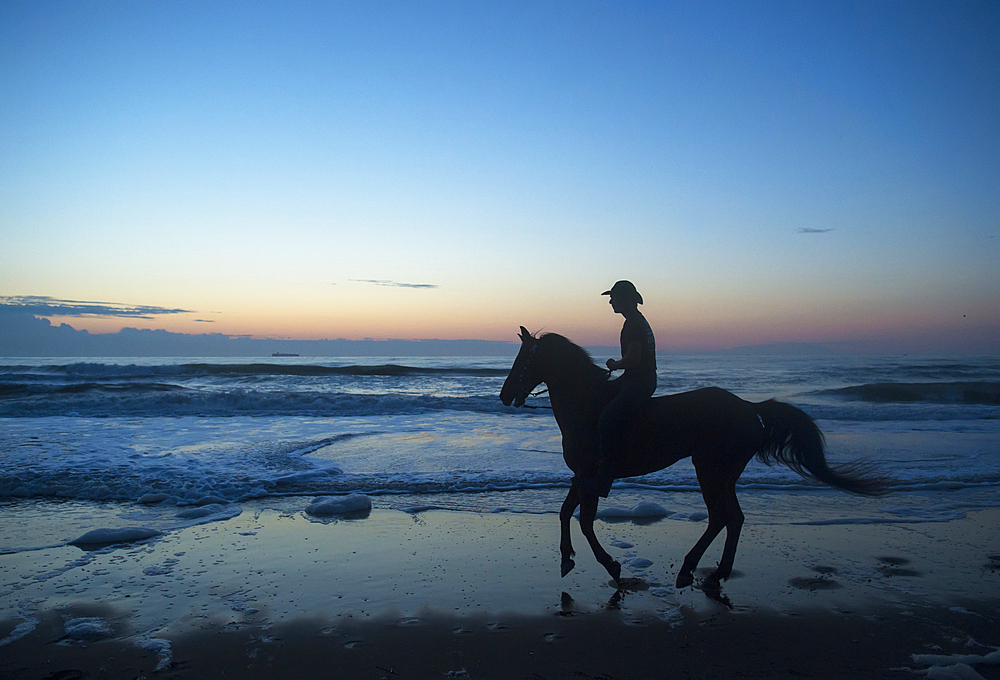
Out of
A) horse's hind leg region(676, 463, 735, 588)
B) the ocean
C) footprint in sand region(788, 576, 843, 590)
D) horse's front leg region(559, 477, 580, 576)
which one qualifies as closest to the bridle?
horse's front leg region(559, 477, 580, 576)

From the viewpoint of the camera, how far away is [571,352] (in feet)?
14.9

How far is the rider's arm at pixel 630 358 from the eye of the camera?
409 centimetres

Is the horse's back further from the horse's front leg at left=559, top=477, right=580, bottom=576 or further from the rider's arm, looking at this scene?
the horse's front leg at left=559, top=477, right=580, bottom=576

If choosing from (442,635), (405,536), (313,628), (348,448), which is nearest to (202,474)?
(348,448)

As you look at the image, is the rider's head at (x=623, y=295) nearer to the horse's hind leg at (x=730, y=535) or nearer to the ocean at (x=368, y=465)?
the horse's hind leg at (x=730, y=535)

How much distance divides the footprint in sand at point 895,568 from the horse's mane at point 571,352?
2943mm

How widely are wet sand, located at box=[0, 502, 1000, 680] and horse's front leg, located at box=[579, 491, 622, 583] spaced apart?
0.14 meters

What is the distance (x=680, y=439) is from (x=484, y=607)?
1970 mm

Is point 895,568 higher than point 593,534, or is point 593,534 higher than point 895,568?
point 593,534

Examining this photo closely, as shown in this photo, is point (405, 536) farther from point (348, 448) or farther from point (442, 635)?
point (348, 448)

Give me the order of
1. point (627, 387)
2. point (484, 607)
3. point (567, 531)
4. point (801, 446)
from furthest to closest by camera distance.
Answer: point (801, 446) → point (567, 531) → point (627, 387) → point (484, 607)

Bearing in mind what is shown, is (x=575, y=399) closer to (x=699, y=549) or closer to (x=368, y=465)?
(x=699, y=549)

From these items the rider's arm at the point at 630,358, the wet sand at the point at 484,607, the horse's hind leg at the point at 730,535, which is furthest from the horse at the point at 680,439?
the wet sand at the point at 484,607

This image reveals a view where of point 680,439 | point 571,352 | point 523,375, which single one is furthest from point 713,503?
point 523,375
